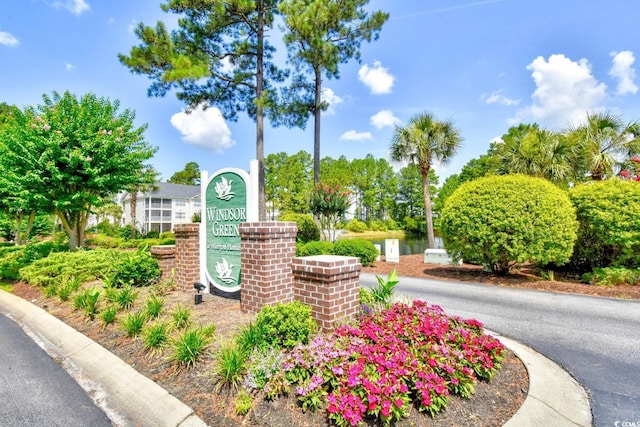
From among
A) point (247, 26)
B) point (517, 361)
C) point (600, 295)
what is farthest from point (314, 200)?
point (517, 361)

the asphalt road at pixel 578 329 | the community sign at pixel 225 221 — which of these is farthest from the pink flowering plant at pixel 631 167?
the community sign at pixel 225 221

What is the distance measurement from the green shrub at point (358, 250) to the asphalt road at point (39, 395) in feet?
27.5

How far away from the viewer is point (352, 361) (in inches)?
110

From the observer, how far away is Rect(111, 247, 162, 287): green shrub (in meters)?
6.29

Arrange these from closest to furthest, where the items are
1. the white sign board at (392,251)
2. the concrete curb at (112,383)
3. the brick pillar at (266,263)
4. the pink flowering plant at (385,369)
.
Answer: the pink flowering plant at (385,369) < the concrete curb at (112,383) < the brick pillar at (266,263) < the white sign board at (392,251)

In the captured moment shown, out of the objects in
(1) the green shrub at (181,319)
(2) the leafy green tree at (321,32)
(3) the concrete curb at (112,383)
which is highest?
(2) the leafy green tree at (321,32)

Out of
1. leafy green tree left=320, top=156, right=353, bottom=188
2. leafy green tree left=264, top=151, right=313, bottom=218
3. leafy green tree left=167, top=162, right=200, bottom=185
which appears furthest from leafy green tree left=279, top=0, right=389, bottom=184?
leafy green tree left=167, top=162, right=200, bottom=185

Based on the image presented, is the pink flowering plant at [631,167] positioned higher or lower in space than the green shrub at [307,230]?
higher

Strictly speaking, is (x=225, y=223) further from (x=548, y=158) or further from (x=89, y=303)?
(x=548, y=158)

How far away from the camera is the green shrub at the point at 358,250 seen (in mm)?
11148

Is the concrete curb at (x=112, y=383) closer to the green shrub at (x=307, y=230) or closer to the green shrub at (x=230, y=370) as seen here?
the green shrub at (x=230, y=370)

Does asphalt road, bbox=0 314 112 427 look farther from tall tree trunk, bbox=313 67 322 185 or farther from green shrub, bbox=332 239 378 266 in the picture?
tall tree trunk, bbox=313 67 322 185

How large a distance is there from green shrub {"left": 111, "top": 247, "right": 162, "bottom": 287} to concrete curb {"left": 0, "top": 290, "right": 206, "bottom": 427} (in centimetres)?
137

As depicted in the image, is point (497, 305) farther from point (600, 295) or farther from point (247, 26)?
point (247, 26)
